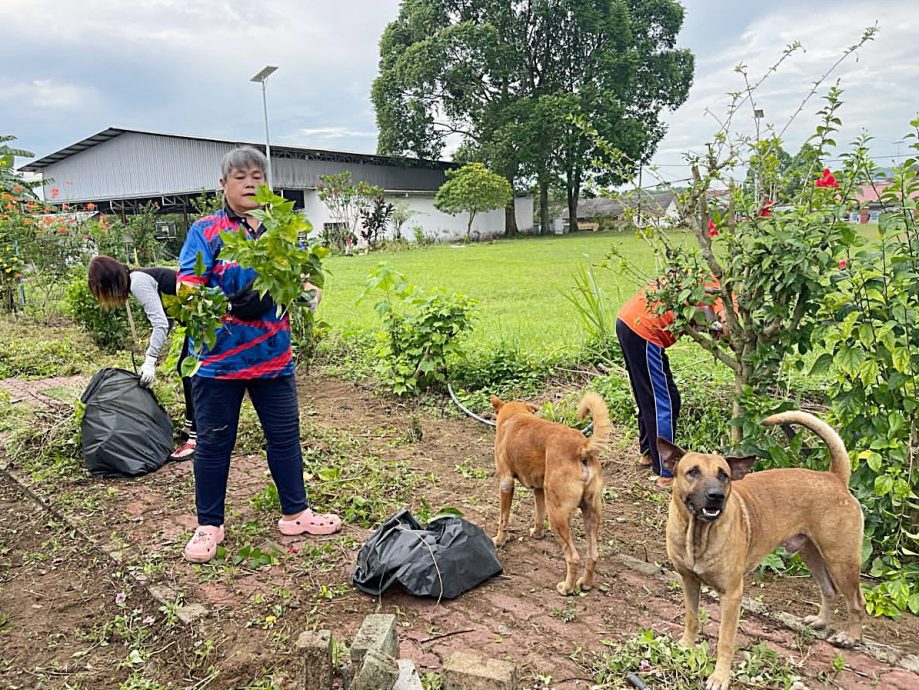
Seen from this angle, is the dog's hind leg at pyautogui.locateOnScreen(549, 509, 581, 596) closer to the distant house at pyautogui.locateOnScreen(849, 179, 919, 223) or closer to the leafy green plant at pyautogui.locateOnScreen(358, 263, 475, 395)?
the distant house at pyautogui.locateOnScreen(849, 179, 919, 223)

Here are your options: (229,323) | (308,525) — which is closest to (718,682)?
(308,525)

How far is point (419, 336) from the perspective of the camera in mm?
7012

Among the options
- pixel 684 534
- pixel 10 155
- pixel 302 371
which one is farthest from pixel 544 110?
pixel 684 534

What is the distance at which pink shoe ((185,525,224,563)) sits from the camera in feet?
12.3

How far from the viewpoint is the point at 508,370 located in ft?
23.8

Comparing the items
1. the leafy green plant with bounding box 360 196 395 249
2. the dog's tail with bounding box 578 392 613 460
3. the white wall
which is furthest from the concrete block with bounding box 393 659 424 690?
the white wall

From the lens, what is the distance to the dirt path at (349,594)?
2.90 meters

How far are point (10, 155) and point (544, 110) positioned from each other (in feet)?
98.1

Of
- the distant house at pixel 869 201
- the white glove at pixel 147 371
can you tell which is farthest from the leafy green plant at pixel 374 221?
the distant house at pixel 869 201

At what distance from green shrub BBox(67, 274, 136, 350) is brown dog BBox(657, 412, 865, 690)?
9.13 m

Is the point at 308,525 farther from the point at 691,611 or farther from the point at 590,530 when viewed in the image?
the point at 691,611

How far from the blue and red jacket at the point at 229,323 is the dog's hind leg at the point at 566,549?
178 cm

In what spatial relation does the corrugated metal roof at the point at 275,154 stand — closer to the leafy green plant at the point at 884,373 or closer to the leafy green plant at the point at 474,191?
the leafy green plant at the point at 474,191

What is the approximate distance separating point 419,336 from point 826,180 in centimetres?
409
